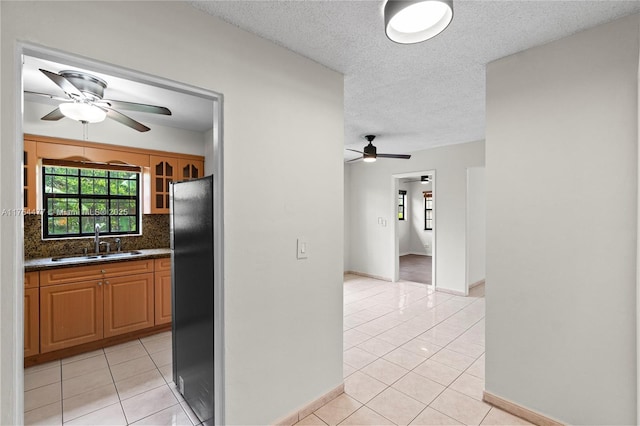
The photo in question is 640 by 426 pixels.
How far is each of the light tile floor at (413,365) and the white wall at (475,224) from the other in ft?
2.56

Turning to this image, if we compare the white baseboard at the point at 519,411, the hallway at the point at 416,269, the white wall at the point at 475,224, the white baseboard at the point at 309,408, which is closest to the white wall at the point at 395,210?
the white wall at the point at 475,224

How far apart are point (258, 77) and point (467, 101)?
2232mm

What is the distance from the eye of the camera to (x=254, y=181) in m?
1.83

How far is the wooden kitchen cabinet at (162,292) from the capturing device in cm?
356

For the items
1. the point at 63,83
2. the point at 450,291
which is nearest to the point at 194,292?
the point at 63,83

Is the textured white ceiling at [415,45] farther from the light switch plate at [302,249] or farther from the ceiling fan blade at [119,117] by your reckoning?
the ceiling fan blade at [119,117]

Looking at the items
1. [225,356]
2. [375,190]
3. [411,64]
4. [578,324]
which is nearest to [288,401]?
[225,356]

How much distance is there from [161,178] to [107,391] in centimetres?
250

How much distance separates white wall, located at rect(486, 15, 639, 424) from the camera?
1.71m

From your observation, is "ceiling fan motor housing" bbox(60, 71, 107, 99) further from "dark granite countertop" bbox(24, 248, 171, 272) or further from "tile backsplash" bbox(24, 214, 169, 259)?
"tile backsplash" bbox(24, 214, 169, 259)

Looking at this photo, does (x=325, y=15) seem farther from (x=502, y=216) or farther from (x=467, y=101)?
(x=467, y=101)

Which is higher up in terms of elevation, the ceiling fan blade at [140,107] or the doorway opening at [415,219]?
the ceiling fan blade at [140,107]

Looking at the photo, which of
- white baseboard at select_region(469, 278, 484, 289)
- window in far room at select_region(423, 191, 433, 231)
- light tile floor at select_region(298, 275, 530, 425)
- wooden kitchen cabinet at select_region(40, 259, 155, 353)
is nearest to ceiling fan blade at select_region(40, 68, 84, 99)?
wooden kitchen cabinet at select_region(40, 259, 155, 353)

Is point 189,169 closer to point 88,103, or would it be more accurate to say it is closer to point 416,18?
point 88,103
